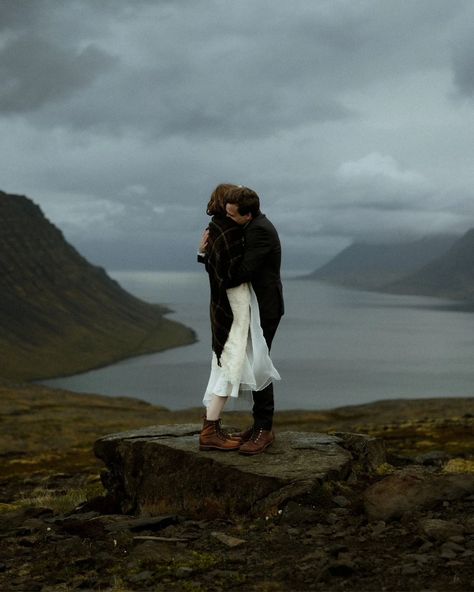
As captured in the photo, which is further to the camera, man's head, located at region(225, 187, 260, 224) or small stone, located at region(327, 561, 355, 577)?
man's head, located at region(225, 187, 260, 224)

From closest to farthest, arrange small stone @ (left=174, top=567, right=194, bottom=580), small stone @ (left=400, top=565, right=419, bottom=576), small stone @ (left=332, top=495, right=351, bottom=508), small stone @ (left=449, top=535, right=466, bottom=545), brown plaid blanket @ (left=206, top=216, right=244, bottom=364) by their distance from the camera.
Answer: small stone @ (left=400, top=565, right=419, bottom=576), small stone @ (left=174, top=567, right=194, bottom=580), small stone @ (left=449, top=535, right=466, bottom=545), small stone @ (left=332, top=495, right=351, bottom=508), brown plaid blanket @ (left=206, top=216, right=244, bottom=364)

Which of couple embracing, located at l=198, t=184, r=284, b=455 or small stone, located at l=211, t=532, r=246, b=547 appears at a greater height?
couple embracing, located at l=198, t=184, r=284, b=455

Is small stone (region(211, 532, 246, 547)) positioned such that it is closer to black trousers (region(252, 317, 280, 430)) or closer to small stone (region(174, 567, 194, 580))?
small stone (region(174, 567, 194, 580))

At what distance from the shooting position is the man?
1139 cm

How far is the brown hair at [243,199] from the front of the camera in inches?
445

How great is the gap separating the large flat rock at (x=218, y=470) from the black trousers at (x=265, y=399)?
0.76m

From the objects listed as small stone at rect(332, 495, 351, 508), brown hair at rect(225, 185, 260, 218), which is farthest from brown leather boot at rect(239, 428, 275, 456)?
brown hair at rect(225, 185, 260, 218)

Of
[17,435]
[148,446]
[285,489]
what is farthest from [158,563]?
[17,435]

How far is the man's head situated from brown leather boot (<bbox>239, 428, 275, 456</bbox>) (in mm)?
4029

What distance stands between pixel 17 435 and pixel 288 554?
79103mm

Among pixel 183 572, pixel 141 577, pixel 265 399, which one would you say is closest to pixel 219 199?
pixel 265 399

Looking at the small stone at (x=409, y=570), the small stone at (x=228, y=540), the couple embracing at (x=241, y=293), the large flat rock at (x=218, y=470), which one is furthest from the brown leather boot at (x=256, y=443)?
the small stone at (x=409, y=570)

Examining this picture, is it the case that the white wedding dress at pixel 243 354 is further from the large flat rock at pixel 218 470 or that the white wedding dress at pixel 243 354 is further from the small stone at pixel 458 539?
the small stone at pixel 458 539

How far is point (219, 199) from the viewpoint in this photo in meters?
11.5
